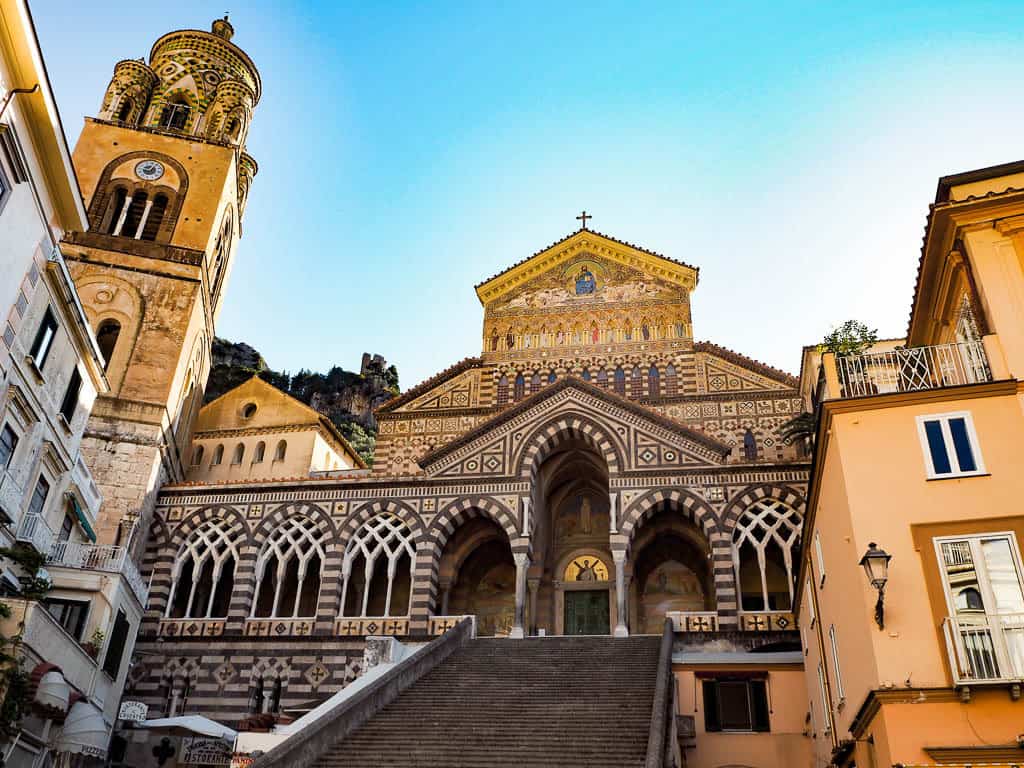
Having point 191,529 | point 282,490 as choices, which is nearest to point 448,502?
point 282,490

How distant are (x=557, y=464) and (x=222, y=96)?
25.0 metres

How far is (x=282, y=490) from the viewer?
28766 millimetres

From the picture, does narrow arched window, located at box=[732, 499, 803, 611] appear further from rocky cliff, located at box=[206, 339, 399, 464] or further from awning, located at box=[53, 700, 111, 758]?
rocky cliff, located at box=[206, 339, 399, 464]

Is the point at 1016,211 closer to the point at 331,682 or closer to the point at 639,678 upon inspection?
the point at 639,678

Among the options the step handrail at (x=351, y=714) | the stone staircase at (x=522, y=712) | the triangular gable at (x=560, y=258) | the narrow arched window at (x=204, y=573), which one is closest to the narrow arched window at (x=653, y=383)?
the triangular gable at (x=560, y=258)

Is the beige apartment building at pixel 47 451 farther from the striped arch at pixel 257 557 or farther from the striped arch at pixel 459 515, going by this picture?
the striped arch at pixel 459 515

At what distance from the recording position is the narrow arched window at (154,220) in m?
35.5

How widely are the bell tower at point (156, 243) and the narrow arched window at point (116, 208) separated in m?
0.06

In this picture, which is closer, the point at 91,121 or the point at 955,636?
the point at 955,636

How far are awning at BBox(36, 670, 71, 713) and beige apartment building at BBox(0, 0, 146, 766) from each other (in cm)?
3

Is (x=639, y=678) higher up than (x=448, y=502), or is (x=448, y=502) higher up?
(x=448, y=502)

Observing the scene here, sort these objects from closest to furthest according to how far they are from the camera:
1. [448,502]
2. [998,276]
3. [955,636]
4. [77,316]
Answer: [955,636], [998,276], [77,316], [448,502]

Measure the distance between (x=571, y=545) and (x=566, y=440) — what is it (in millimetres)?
3702

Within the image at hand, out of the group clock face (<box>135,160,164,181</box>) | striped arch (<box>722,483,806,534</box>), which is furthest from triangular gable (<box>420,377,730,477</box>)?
clock face (<box>135,160,164,181</box>)
